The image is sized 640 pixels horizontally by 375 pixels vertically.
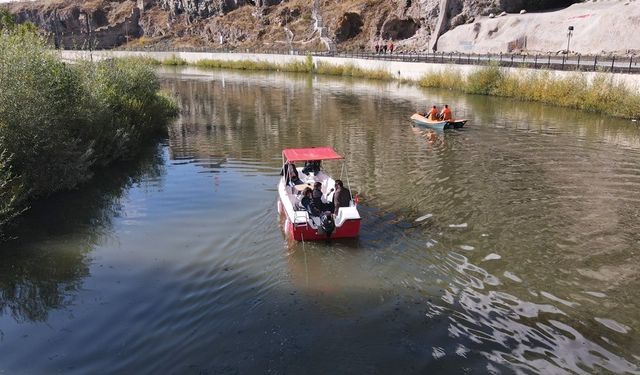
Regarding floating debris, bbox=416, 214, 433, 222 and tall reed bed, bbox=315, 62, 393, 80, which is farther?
tall reed bed, bbox=315, 62, 393, 80

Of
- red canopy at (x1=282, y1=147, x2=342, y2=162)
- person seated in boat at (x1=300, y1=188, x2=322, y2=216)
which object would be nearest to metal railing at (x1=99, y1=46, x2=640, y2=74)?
red canopy at (x1=282, y1=147, x2=342, y2=162)

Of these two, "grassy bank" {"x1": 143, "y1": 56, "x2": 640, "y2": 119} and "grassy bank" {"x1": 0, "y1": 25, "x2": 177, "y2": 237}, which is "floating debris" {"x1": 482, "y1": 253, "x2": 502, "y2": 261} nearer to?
"grassy bank" {"x1": 0, "y1": 25, "x2": 177, "y2": 237}

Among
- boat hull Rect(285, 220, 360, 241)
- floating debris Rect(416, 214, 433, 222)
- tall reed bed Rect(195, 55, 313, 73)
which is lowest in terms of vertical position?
floating debris Rect(416, 214, 433, 222)

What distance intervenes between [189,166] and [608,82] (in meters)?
27.2

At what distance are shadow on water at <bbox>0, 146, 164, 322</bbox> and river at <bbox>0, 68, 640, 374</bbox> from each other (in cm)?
6

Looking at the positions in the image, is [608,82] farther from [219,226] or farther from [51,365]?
[51,365]

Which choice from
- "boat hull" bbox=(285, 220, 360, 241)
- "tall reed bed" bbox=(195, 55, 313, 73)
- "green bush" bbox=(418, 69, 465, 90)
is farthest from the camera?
"tall reed bed" bbox=(195, 55, 313, 73)

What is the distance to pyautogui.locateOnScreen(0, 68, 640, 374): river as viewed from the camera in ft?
29.0

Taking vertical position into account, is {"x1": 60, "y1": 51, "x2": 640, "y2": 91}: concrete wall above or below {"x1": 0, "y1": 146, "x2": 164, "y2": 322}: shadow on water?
above

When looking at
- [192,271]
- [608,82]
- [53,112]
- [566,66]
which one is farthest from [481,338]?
[566,66]

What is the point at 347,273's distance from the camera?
462 inches

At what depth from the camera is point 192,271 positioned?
39.2 feet

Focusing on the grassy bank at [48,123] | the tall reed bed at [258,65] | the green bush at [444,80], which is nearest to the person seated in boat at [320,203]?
the grassy bank at [48,123]

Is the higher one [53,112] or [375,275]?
[53,112]
